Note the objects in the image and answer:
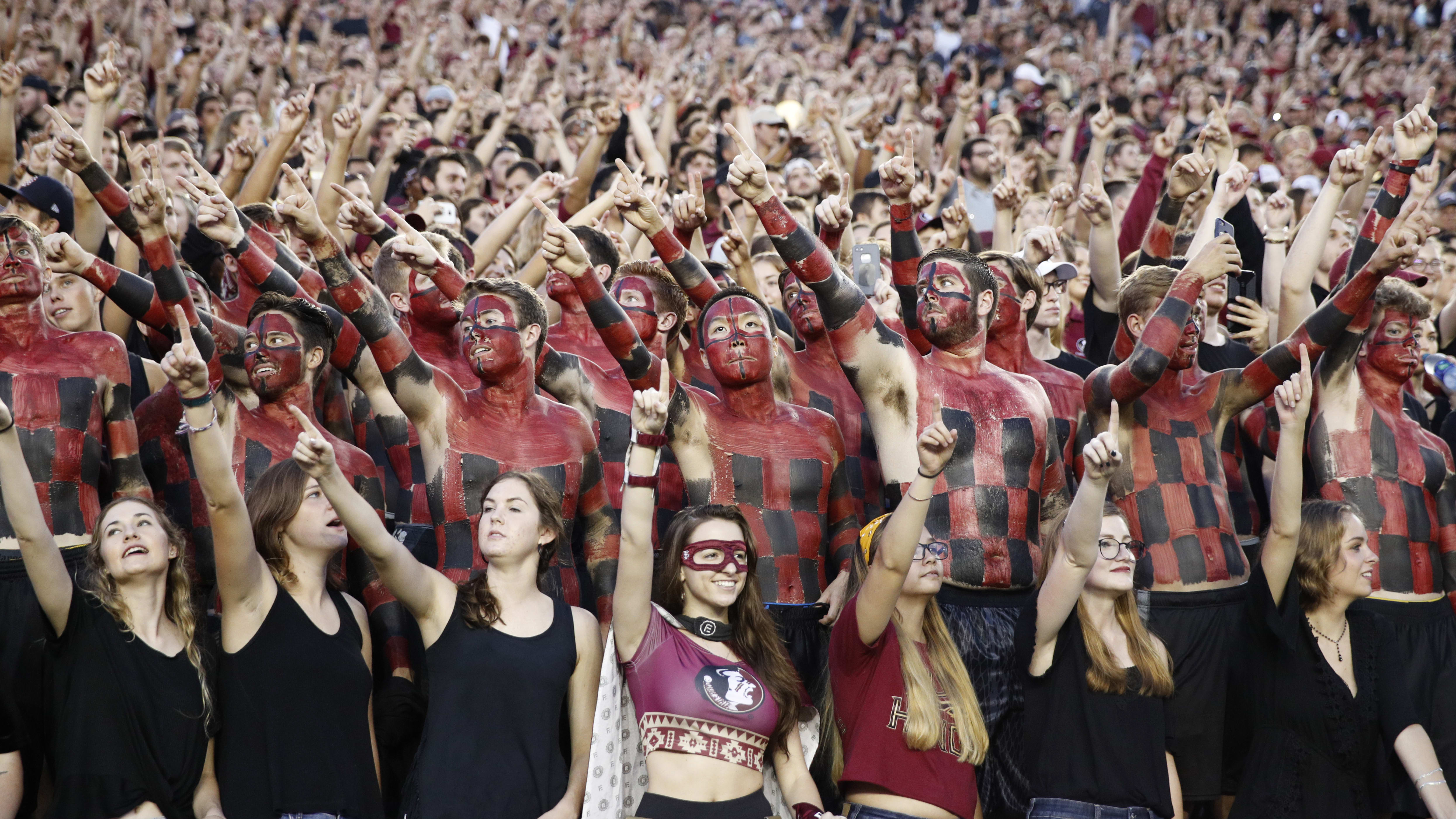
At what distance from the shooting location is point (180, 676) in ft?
14.2

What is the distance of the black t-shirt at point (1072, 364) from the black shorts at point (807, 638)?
7.08ft

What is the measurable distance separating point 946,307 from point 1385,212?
2.01 m

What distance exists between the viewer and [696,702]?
171 inches

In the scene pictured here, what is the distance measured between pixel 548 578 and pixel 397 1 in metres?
11.8

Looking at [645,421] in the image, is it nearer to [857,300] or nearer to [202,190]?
[857,300]

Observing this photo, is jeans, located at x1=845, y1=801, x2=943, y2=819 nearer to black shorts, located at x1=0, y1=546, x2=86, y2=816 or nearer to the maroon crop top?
the maroon crop top

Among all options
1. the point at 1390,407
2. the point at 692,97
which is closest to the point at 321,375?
the point at 1390,407

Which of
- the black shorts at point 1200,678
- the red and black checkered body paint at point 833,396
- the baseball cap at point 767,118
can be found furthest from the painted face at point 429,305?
the baseball cap at point 767,118

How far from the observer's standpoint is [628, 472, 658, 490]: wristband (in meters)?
4.29

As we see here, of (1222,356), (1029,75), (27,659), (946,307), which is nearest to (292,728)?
(27,659)

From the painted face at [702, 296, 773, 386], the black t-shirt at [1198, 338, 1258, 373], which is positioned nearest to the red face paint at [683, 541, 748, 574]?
the painted face at [702, 296, 773, 386]

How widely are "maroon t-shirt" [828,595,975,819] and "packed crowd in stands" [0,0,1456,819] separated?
1 centimetres

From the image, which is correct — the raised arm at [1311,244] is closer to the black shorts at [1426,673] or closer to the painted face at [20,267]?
the black shorts at [1426,673]

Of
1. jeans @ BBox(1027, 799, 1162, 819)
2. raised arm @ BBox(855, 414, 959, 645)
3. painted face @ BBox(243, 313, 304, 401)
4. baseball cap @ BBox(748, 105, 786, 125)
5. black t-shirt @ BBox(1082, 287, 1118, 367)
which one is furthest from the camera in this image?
baseball cap @ BBox(748, 105, 786, 125)
